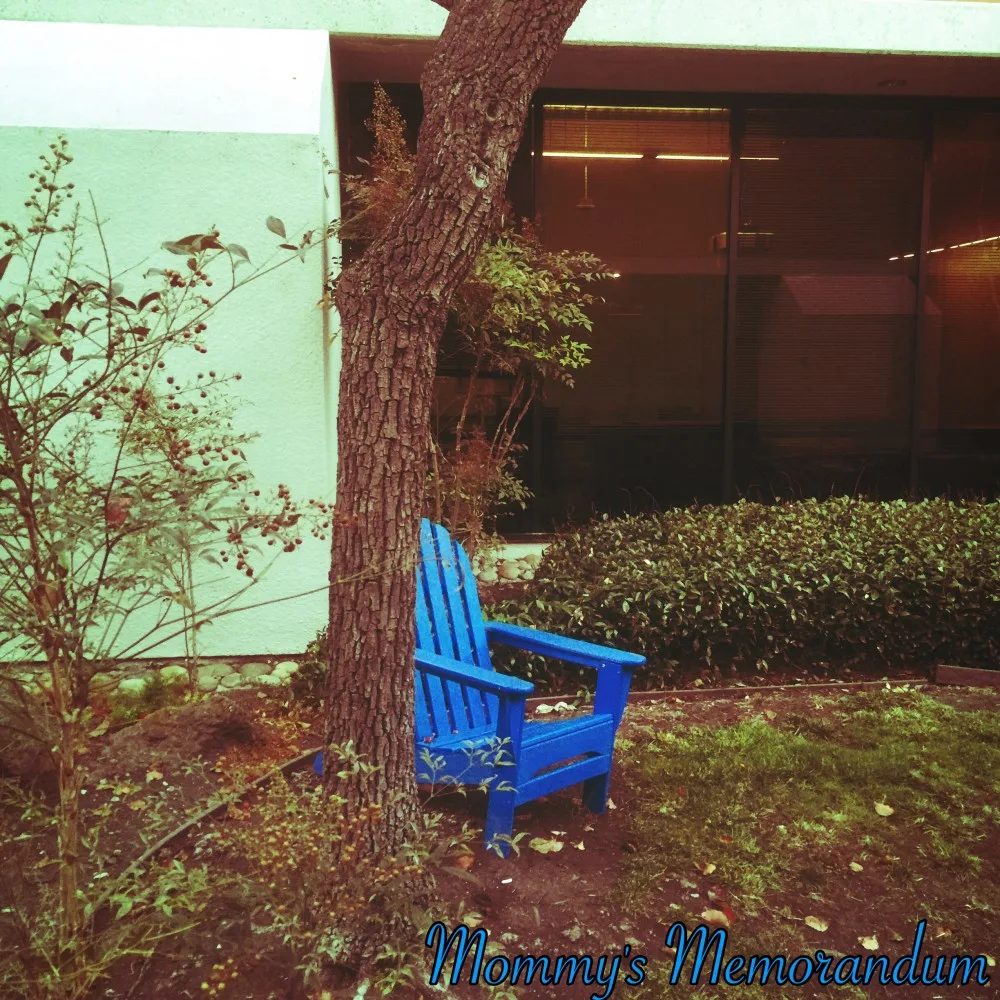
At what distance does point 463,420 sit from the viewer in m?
6.14

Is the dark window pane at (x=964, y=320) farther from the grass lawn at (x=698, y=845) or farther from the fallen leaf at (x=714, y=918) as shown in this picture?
the fallen leaf at (x=714, y=918)

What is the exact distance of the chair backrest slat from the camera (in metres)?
3.39

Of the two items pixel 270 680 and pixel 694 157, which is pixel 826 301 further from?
pixel 270 680

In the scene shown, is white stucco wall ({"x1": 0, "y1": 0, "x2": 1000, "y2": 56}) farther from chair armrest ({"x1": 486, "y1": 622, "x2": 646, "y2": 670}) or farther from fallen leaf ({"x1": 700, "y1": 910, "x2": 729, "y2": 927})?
fallen leaf ({"x1": 700, "y1": 910, "x2": 729, "y2": 927})

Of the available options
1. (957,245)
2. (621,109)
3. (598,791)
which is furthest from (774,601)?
(957,245)

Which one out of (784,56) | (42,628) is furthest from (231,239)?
(784,56)

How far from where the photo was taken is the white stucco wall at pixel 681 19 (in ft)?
18.0

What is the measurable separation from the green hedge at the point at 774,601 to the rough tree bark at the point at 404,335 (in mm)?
2186

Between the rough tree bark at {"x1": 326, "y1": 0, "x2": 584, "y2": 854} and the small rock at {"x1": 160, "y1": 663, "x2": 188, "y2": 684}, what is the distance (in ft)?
7.90

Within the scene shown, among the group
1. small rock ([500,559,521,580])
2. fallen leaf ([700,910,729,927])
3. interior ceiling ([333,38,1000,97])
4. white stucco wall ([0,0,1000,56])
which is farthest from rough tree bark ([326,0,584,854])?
small rock ([500,559,521,580])

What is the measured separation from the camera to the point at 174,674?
468 centimetres

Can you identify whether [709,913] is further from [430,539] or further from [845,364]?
[845,364]

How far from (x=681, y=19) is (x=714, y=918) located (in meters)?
5.42

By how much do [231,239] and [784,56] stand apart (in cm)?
393
